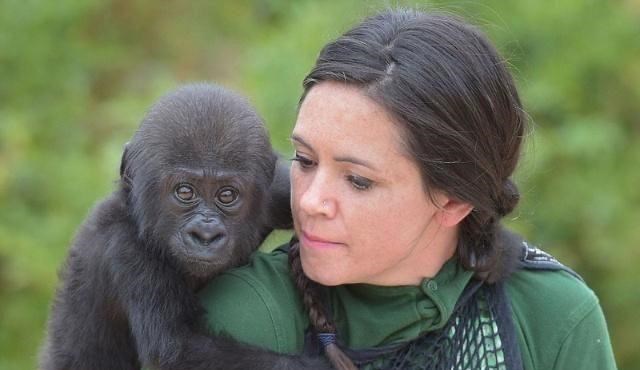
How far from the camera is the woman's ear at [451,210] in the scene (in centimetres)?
250

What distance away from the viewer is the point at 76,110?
5.75 m

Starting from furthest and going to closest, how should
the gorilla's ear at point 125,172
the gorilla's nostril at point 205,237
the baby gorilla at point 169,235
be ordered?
the gorilla's ear at point 125,172 < the gorilla's nostril at point 205,237 < the baby gorilla at point 169,235

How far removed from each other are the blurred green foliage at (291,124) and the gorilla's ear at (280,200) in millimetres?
1507

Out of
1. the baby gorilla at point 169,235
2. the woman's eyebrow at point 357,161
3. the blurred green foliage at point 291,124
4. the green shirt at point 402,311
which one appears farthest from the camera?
the blurred green foliage at point 291,124

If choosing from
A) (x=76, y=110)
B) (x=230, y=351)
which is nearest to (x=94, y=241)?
(x=230, y=351)

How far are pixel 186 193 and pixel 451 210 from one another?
2.26 feet

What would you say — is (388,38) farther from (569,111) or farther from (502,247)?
(569,111)

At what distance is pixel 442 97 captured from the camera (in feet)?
7.78

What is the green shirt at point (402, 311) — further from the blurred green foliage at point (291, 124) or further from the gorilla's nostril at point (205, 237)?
the blurred green foliage at point (291, 124)

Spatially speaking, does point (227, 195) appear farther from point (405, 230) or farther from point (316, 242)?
point (405, 230)

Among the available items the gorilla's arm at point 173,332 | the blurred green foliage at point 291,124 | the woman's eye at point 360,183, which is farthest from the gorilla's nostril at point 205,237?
the blurred green foliage at point 291,124

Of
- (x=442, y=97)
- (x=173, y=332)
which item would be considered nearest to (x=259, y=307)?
(x=173, y=332)

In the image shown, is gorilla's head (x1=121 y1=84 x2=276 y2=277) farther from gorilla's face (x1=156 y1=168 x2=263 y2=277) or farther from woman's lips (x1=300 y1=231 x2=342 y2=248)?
woman's lips (x1=300 y1=231 x2=342 y2=248)

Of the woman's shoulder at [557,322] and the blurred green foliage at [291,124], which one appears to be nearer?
the woman's shoulder at [557,322]
